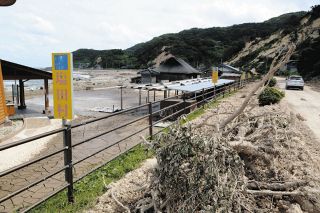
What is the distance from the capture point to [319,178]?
4578 millimetres

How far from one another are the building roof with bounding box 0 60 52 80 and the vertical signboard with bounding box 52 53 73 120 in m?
13.6

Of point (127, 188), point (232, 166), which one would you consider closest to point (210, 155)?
point (232, 166)

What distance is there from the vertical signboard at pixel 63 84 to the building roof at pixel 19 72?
44.5ft

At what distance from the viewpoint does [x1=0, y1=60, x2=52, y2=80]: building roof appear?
54.0 ft

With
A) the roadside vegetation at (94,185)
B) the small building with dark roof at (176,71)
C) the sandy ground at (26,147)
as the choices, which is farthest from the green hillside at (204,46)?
the roadside vegetation at (94,185)

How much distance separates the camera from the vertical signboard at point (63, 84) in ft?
14.6

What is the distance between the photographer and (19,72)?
17.7m

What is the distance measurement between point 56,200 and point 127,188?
121 centimetres

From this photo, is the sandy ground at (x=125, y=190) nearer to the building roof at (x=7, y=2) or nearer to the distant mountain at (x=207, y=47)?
the building roof at (x=7, y=2)

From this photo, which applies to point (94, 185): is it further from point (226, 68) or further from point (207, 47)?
point (207, 47)

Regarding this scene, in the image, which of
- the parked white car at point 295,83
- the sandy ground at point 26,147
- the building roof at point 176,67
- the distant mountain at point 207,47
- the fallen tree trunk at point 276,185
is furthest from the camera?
the distant mountain at point 207,47

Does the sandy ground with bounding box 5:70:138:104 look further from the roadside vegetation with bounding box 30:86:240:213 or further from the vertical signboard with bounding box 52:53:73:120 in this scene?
the vertical signboard with bounding box 52:53:73:120

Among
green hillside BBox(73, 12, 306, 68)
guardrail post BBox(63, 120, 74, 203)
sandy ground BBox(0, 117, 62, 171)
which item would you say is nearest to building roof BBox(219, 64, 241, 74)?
sandy ground BBox(0, 117, 62, 171)

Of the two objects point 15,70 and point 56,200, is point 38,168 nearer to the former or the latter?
point 56,200
